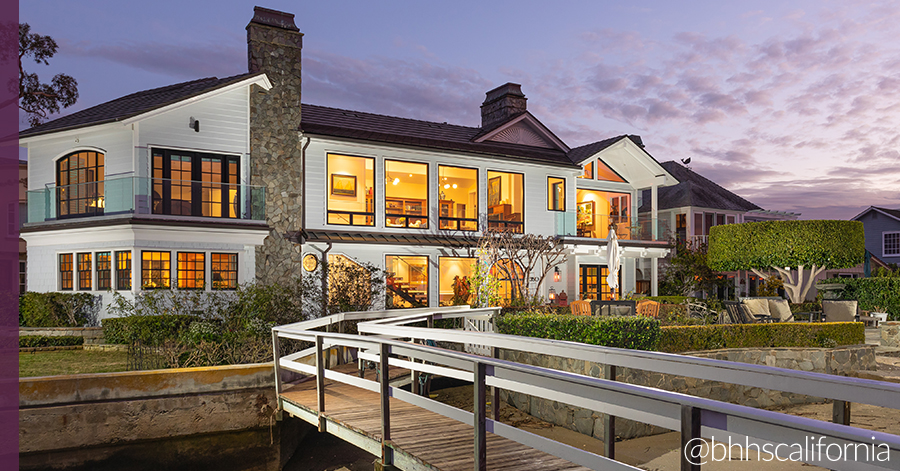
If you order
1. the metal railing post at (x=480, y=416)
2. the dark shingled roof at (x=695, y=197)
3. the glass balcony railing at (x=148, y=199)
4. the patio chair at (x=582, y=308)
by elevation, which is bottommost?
the patio chair at (x=582, y=308)

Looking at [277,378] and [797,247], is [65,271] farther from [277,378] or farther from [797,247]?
[797,247]

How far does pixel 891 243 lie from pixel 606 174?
2432 cm

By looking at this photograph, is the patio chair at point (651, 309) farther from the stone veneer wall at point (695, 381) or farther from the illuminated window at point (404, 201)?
the illuminated window at point (404, 201)

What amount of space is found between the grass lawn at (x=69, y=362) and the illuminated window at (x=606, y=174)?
19493 mm

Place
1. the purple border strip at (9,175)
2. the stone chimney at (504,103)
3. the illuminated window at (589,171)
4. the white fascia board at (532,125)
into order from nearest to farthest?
the purple border strip at (9,175) → the white fascia board at (532,125) → the stone chimney at (504,103) → the illuminated window at (589,171)

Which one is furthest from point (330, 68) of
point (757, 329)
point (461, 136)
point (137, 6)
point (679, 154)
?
point (757, 329)

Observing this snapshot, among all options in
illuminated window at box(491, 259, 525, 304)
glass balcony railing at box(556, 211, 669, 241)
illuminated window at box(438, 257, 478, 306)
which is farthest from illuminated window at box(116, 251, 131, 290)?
glass balcony railing at box(556, 211, 669, 241)

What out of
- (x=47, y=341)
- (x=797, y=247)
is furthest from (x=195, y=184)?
(x=797, y=247)

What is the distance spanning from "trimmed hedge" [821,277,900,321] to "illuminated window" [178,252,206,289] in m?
21.3

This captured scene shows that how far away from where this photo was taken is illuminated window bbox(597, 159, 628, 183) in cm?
2573

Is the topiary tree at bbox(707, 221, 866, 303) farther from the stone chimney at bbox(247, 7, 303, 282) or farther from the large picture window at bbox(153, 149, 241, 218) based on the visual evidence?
the large picture window at bbox(153, 149, 241, 218)

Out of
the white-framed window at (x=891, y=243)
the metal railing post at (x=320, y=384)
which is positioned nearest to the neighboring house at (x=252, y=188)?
the metal railing post at (x=320, y=384)

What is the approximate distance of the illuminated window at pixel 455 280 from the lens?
19.9m

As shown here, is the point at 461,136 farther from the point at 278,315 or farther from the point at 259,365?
the point at 259,365
